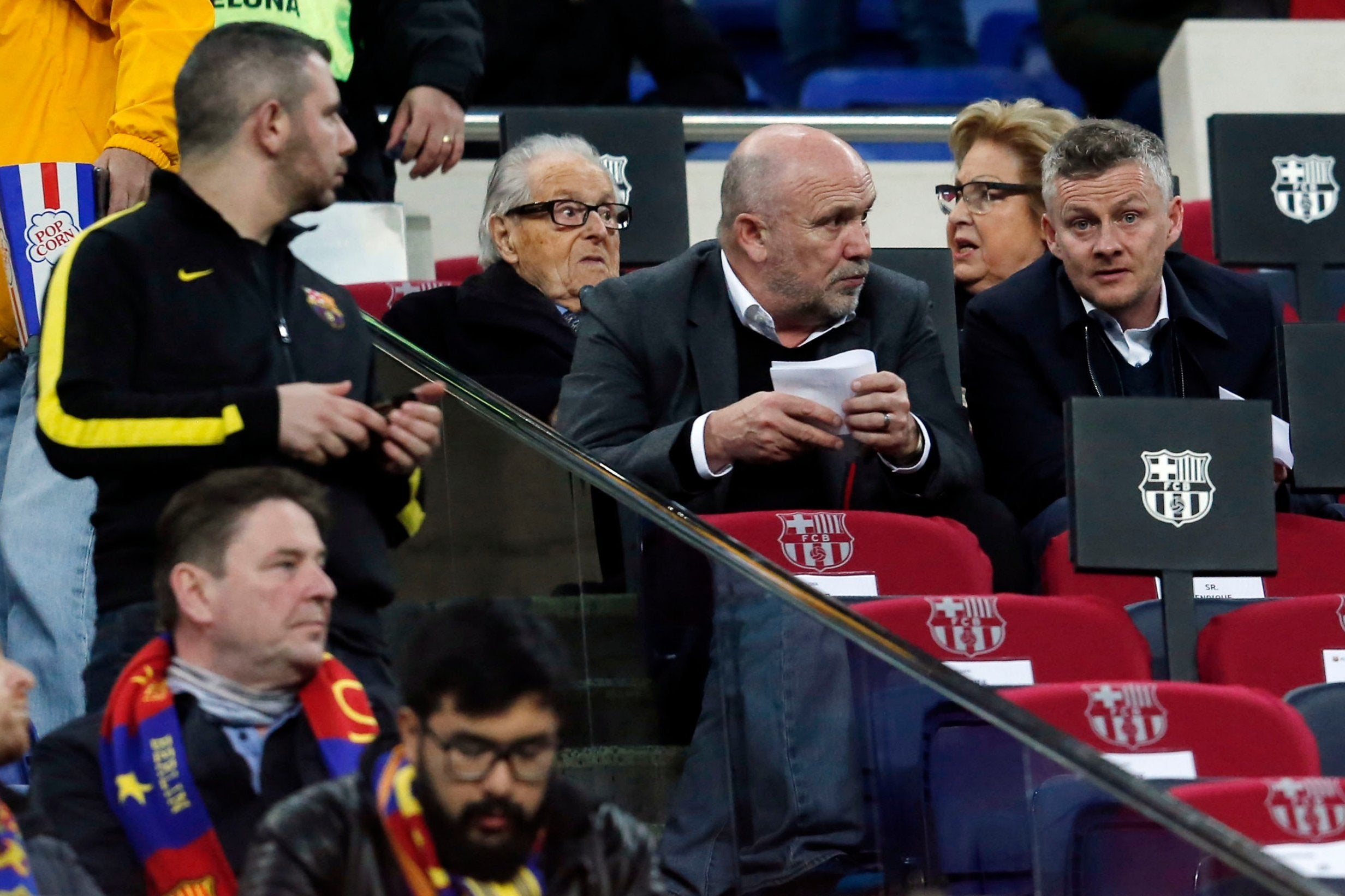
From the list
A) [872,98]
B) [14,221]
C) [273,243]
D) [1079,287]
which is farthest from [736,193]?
[872,98]

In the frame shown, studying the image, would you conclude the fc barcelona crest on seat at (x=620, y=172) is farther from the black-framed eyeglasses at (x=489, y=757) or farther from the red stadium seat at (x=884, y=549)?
the black-framed eyeglasses at (x=489, y=757)

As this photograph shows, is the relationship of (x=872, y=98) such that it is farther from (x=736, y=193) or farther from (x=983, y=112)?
(x=736, y=193)

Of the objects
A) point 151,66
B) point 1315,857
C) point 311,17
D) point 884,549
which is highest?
point 311,17

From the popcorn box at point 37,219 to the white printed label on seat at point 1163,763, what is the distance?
1.35 m

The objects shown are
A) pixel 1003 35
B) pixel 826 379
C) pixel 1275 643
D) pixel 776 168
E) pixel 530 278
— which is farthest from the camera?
pixel 1003 35

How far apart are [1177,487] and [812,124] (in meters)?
2.94

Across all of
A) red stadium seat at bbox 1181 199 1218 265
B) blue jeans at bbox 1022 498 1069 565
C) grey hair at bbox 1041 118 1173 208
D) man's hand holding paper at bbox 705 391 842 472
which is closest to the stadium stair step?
man's hand holding paper at bbox 705 391 842 472

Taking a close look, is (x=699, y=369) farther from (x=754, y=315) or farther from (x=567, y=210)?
(x=567, y=210)

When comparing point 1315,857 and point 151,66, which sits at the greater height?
point 151,66

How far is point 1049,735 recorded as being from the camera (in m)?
2.11

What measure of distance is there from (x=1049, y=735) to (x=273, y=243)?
864mm

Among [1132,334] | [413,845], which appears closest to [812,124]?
[1132,334]

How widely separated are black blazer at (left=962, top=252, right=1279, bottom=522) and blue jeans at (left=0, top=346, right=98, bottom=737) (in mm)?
1503

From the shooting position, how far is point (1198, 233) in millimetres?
5004
